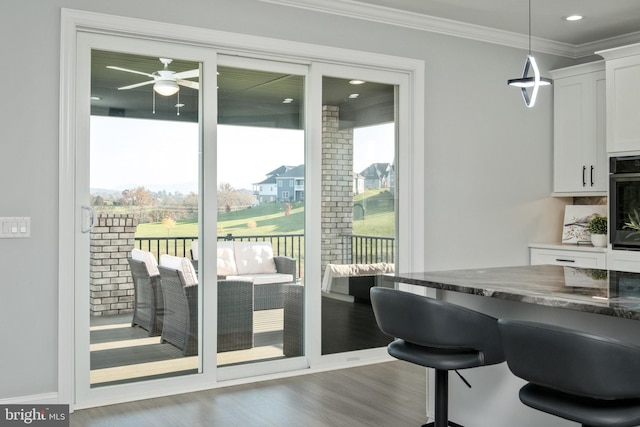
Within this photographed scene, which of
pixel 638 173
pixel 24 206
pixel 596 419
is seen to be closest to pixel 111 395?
pixel 24 206

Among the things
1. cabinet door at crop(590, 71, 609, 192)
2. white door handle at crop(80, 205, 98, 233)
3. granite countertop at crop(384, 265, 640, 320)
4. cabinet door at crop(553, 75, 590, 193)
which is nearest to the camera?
granite countertop at crop(384, 265, 640, 320)

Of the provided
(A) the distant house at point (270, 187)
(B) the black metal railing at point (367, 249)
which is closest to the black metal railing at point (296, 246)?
(B) the black metal railing at point (367, 249)

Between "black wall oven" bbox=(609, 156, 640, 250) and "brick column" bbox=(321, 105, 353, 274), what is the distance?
7.38ft

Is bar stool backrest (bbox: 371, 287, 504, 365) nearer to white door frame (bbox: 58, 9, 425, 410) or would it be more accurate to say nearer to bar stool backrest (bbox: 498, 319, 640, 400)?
bar stool backrest (bbox: 498, 319, 640, 400)

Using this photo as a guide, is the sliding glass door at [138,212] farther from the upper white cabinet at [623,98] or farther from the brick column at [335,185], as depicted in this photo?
the upper white cabinet at [623,98]

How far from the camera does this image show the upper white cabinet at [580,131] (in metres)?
5.60

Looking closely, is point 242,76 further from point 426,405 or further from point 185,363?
point 426,405

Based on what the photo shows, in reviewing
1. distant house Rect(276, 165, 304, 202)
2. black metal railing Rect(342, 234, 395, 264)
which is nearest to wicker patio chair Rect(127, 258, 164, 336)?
distant house Rect(276, 165, 304, 202)

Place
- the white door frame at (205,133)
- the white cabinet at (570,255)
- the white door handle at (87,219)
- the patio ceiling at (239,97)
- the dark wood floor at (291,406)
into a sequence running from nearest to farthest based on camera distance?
1. the dark wood floor at (291,406)
2. the white door frame at (205,133)
3. the white door handle at (87,219)
4. the patio ceiling at (239,97)
5. the white cabinet at (570,255)

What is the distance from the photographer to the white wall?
371 cm

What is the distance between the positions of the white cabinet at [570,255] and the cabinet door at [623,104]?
89 centimetres

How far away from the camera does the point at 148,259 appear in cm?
419

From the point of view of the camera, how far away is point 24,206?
374 centimetres

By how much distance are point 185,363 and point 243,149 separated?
156 centimetres
